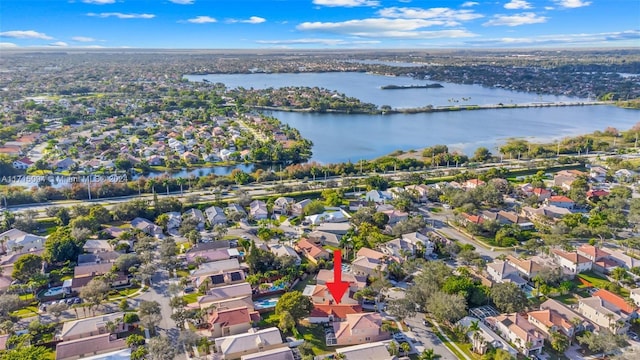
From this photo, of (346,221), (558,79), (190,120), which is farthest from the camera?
(558,79)

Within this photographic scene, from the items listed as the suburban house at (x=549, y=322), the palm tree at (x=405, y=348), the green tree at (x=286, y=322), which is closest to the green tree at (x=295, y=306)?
the green tree at (x=286, y=322)

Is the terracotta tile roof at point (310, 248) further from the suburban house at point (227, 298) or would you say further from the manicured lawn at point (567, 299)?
the manicured lawn at point (567, 299)

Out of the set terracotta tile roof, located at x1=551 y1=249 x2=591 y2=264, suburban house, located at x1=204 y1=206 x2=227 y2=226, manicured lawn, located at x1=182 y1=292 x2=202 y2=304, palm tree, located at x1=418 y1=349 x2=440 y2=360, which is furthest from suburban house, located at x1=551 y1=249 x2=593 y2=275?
suburban house, located at x1=204 y1=206 x2=227 y2=226

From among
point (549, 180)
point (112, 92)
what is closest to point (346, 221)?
point (549, 180)

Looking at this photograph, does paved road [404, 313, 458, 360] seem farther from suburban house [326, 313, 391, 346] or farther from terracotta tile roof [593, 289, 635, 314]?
terracotta tile roof [593, 289, 635, 314]

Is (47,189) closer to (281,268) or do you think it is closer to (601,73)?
(281,268)

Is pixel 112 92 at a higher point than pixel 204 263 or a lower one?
higher
